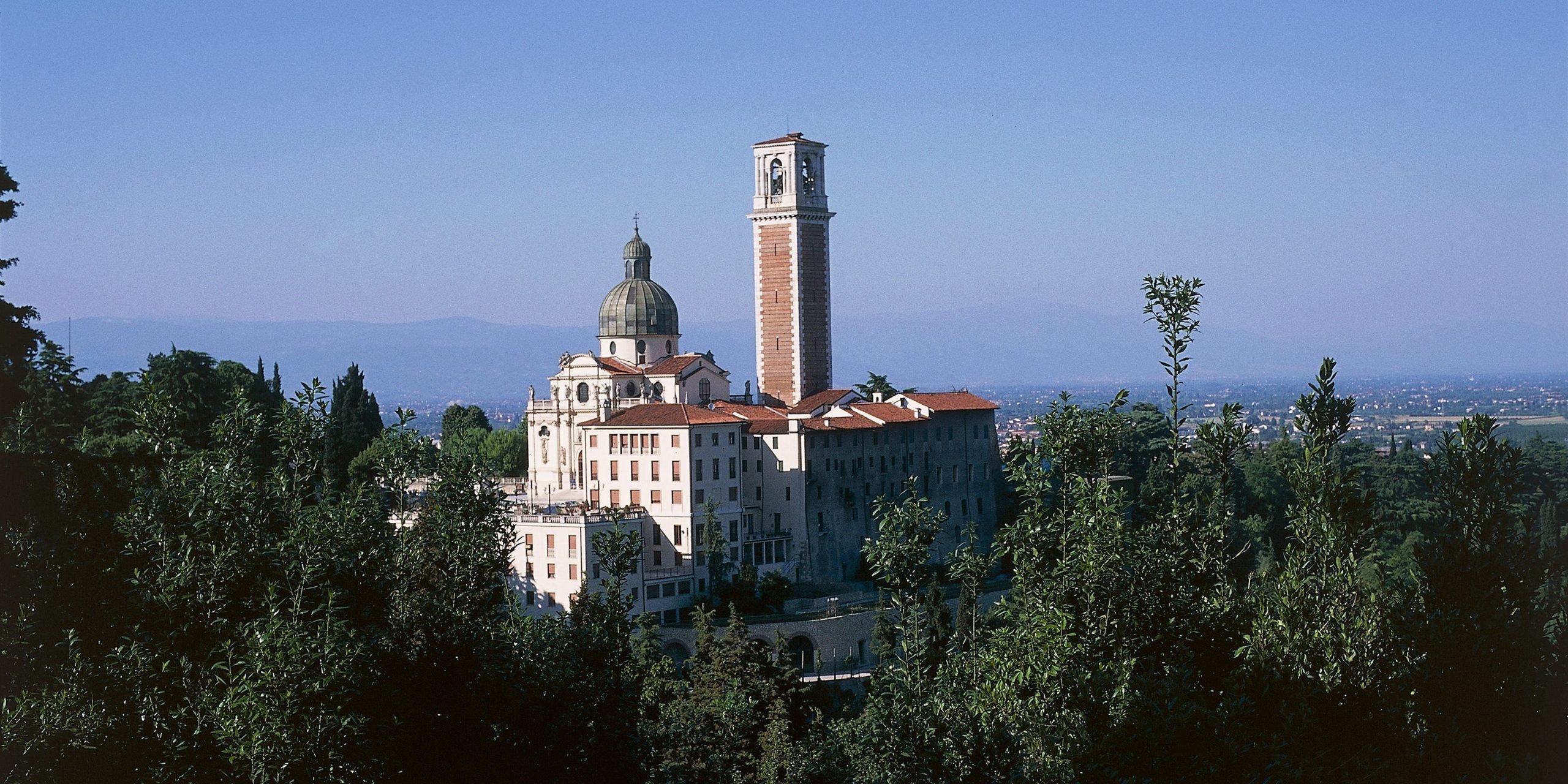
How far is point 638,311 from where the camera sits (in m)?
79.8

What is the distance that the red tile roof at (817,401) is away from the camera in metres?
74.6

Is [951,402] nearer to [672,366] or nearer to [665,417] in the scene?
[672,366]

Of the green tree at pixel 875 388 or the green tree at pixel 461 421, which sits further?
the green tree at pixel 461 421

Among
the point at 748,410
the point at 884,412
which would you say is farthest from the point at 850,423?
the point at 748,410

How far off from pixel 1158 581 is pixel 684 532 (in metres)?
39.4

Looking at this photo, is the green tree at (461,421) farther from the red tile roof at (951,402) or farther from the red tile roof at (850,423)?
the red tile roof at (850,423)

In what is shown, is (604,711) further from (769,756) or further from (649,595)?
(649,595)

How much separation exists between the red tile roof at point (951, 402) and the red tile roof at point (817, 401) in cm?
325

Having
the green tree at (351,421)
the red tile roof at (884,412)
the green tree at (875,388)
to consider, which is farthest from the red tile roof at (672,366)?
the green tree at (351,421)

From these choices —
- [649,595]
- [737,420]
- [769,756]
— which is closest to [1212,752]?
[769,756]

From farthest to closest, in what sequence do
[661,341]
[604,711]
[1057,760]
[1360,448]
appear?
[1360,448] < [661,341] < [604,711] < [1057,760]

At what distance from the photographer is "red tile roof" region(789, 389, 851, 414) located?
74.6 metres

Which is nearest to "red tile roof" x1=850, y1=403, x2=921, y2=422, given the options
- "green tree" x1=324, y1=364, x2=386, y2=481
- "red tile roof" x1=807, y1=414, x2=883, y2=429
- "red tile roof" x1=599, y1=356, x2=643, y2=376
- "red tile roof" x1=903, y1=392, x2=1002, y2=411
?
"red tile roof" x1=807, y1=414, x2=883, y2=429

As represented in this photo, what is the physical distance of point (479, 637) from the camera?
2783 centimetres
